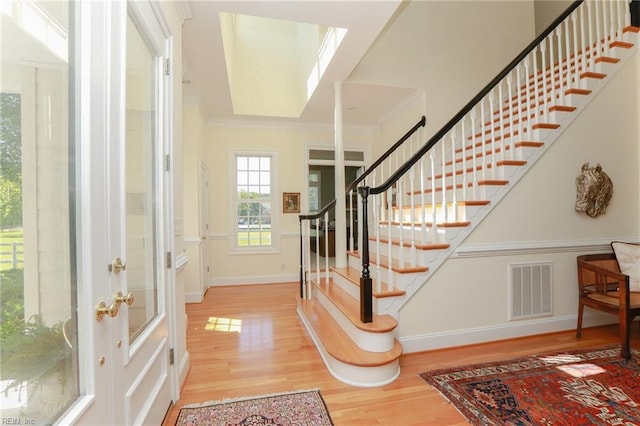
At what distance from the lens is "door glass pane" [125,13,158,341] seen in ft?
4.59

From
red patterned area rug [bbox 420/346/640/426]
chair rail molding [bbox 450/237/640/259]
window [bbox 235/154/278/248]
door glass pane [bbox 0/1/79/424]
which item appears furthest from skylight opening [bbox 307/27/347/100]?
red patterned area rug [bbox 420/346/640/426]

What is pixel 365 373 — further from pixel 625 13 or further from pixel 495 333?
pixel 625 13

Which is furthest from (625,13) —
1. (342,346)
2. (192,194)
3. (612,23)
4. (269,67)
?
(192,194)

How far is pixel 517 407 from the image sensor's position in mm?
1866

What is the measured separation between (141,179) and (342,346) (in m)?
1.86

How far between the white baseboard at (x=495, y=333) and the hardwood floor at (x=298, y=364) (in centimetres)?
5

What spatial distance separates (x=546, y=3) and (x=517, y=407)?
20.6ft

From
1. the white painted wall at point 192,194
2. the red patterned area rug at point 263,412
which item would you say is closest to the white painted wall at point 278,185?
the white painted wall at point 192,194

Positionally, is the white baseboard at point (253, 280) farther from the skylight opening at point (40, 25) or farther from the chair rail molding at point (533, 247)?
the skylight opening at point (40, 25)

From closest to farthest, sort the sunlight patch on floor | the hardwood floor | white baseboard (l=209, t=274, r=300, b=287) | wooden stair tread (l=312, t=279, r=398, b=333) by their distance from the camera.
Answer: the hardwood floor → wooden stair tread (l=312, t=279, r=398, b=333) → the sunlight patch on floor → white baseboard (l=209, t=274, r=300, b=287)

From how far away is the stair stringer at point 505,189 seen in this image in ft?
8.48

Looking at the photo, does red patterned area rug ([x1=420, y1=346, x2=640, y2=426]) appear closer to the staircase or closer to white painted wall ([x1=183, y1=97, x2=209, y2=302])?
the staircase

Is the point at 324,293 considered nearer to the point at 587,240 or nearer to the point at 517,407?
the point at 517,407

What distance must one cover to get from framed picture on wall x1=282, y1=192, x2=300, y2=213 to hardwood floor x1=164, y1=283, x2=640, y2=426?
2.14m
